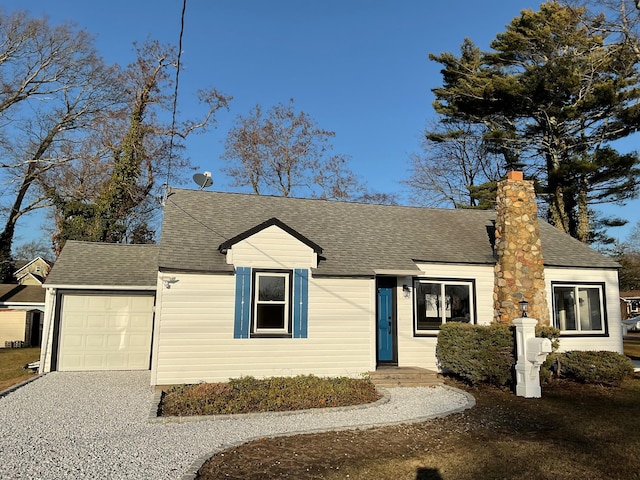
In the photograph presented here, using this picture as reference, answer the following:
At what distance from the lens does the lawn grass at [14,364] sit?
11.5 m

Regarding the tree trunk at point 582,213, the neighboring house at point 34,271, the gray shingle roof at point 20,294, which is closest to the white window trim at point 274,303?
the gray shingle roof at point 20,294

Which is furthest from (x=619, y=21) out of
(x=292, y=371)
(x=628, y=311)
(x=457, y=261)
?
(x=628, y=311)

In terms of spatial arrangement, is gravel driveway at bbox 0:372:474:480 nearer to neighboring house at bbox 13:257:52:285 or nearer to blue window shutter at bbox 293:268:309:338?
blue window shutter at bbox 293:268:309:338

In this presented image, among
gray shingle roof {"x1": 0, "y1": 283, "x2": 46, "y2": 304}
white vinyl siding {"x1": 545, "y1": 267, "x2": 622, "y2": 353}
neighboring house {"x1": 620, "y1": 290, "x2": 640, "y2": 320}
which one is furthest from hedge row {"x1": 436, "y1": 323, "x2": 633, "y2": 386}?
neighboring house {"x1": 620, "y1": 290, "x2": 640, "y2": 320}

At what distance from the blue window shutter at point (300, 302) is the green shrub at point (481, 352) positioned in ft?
11.7

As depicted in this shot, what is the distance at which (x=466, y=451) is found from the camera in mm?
5730

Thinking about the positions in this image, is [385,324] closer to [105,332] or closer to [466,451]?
[466,451]

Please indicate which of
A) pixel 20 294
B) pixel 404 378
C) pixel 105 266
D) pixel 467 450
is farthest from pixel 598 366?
pixel 20 294

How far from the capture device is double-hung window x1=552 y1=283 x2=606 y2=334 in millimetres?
13438

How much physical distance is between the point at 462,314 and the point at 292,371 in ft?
17.2

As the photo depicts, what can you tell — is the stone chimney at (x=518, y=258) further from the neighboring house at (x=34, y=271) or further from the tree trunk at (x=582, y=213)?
the neighboring house at (x=34, y=271)

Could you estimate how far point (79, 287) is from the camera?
1251cm

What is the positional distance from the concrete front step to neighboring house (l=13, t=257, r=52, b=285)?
33594mm

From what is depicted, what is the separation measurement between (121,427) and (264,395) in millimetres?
2699
